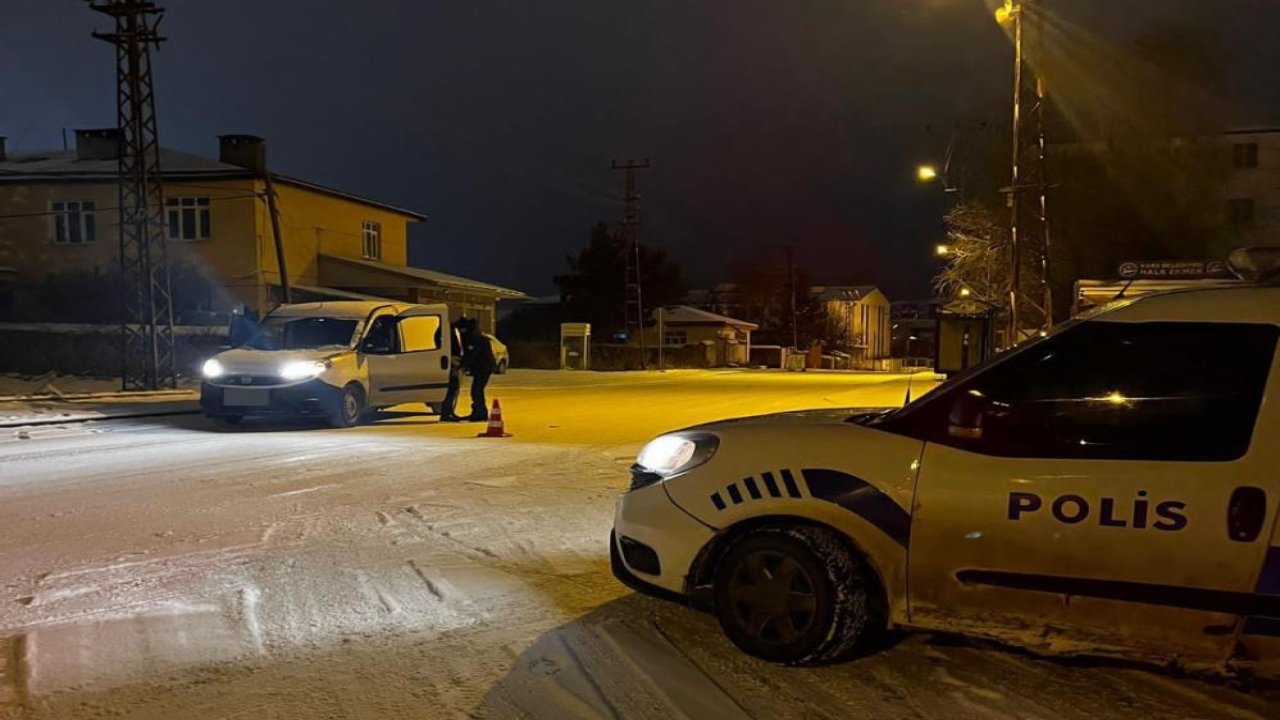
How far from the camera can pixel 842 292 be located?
7988cm

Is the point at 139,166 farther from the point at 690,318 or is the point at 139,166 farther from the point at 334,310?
the point at 690,318

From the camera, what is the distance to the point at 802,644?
3.94m

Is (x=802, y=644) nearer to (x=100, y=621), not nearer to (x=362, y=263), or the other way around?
(x=100, y=621)

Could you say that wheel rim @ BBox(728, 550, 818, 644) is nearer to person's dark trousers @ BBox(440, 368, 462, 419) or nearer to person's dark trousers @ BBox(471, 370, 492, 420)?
person's dark trousers @ BBox(471, 370, 492, 420)

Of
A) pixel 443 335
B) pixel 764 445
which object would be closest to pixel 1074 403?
pixel 764 445

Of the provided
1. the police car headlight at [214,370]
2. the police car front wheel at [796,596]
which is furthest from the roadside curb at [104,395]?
the police car front wheel at [796,596]

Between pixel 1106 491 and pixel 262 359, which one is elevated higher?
pixel 262 359

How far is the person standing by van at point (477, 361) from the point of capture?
1407 centimetres

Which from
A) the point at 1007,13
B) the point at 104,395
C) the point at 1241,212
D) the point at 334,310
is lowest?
the point at 104,395

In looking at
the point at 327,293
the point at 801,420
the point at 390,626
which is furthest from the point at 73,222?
the point at 801,420

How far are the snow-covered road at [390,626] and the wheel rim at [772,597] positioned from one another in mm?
169

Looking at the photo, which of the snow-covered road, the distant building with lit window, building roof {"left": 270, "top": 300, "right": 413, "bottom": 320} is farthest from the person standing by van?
the distant building with lit window

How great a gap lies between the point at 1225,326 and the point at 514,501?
5.60m

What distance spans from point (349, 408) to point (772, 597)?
10.4 metres
